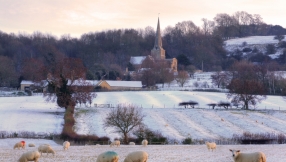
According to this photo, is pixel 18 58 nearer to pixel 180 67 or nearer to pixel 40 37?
pixel 40 37

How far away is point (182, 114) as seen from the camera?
60312 mm

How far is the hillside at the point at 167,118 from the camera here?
48469 millimetres

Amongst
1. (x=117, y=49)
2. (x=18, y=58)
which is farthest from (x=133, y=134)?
(x=117, y=49)

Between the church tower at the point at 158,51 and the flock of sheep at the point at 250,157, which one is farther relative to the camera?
the church tower at the point at 158,51

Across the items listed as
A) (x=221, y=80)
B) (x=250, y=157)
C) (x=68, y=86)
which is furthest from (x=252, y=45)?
(x=250, y=157)

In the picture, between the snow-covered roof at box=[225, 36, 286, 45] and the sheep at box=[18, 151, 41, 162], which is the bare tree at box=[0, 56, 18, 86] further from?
the snow-covered roof at box=[225, 36, 286, 45]

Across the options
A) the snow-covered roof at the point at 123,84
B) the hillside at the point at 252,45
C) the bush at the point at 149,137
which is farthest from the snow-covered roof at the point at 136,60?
the bush at the point at 149,137

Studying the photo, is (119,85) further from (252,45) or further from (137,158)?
(252,45)

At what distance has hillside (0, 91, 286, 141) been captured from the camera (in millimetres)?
48469

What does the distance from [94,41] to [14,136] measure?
13724 cm

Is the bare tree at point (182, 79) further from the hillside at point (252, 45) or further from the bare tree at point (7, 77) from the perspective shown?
the hillside at point (252, 45)

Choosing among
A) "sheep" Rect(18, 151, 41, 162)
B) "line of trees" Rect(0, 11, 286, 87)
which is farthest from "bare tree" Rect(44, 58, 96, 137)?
"line of trees" Rect(0, 11, 286, 87)

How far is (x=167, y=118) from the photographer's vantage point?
188 feet

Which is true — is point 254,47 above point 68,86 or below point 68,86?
above
